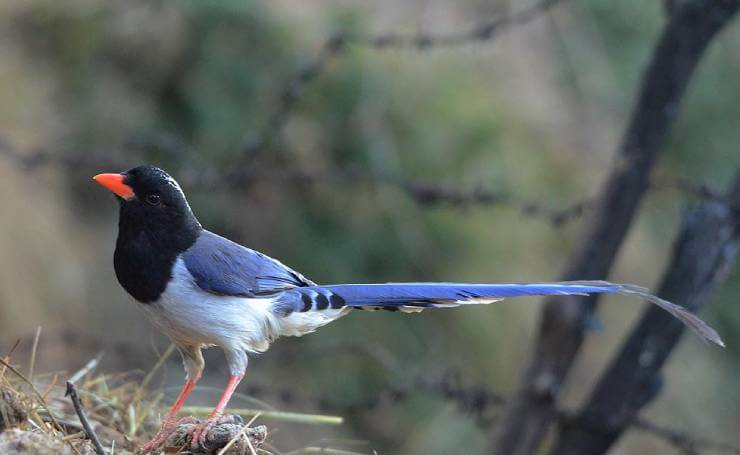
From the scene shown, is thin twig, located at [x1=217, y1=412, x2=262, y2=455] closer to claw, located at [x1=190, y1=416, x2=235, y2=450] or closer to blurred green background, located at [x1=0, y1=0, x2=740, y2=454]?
claw, located at [x1=190, y1=416, x2=235, y2=450]

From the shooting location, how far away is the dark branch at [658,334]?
15.7 feet

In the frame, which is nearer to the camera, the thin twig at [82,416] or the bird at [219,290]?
the thin twig at [82,416]

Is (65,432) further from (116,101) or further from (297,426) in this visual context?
(116,101)

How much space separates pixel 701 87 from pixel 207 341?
6113 millimetres

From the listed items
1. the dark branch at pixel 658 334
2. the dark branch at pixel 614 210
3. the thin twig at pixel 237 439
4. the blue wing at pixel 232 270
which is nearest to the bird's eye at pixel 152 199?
the blue wing at pixel 232 270

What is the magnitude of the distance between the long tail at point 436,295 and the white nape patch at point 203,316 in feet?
0.50

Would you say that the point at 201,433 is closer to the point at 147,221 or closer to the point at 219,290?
the point at 219,290

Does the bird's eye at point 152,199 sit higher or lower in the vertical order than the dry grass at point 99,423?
higher

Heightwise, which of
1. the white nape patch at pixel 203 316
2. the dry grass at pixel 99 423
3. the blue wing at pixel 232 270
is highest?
the blue wing at pixel 232 270

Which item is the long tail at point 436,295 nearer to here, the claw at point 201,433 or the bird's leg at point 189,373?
the bird's leg at point 189,373

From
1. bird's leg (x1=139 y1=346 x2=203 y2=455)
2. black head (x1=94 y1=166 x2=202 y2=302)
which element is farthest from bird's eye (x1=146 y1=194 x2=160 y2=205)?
bird's leg (x1=139 y1=346 x2=203 y2=455)

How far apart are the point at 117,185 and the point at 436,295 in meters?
1.03

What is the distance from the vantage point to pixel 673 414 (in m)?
8.01

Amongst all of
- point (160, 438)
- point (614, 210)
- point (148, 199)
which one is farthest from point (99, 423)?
point (614, 210)
